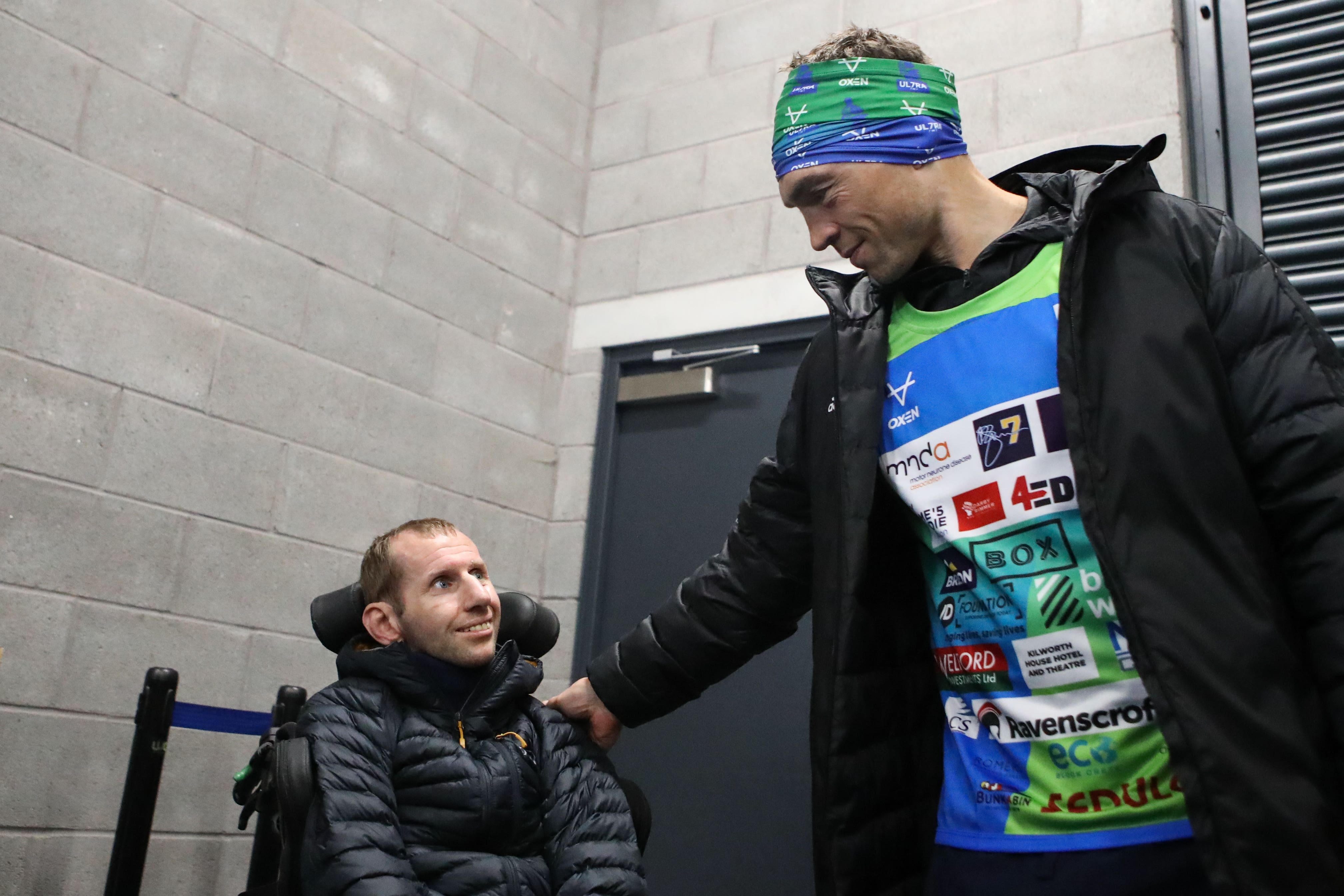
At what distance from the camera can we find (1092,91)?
2986 mm

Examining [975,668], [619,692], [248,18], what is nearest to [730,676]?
[619,692]

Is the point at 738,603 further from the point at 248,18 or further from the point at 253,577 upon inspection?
the point at 248,18

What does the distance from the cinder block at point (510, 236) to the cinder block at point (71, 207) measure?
104 cm

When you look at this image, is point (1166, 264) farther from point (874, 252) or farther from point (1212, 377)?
point (874, 252)

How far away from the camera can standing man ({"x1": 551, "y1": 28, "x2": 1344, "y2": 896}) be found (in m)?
1.03

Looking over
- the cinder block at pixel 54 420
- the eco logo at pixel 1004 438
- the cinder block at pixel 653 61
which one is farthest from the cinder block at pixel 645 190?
the eco logo at pixel 1004 438

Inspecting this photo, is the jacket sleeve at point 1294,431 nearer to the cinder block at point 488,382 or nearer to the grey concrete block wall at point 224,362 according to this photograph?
the grey concrete block wall at point 224,362

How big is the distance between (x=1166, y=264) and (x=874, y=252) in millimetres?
373

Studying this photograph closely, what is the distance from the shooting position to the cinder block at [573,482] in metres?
3.59

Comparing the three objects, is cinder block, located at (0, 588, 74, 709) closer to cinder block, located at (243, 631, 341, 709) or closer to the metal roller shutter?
cinder block, located at (243, 631, 341, 709)

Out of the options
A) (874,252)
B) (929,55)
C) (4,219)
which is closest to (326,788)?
(874,252)

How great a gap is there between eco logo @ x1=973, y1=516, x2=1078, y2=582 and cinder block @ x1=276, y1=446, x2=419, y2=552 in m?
2.06

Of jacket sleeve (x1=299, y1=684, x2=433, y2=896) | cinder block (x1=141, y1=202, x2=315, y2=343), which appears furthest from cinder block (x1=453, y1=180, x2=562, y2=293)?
jacket sleeve (x1=299, y1=684, x2=433, y2=896)

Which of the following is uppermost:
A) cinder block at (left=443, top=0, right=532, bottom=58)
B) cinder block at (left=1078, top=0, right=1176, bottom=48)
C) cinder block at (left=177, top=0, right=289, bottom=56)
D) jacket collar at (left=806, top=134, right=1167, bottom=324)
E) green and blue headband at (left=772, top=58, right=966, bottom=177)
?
cinder block at (left=443, top=0, right=532, bottom=58)
